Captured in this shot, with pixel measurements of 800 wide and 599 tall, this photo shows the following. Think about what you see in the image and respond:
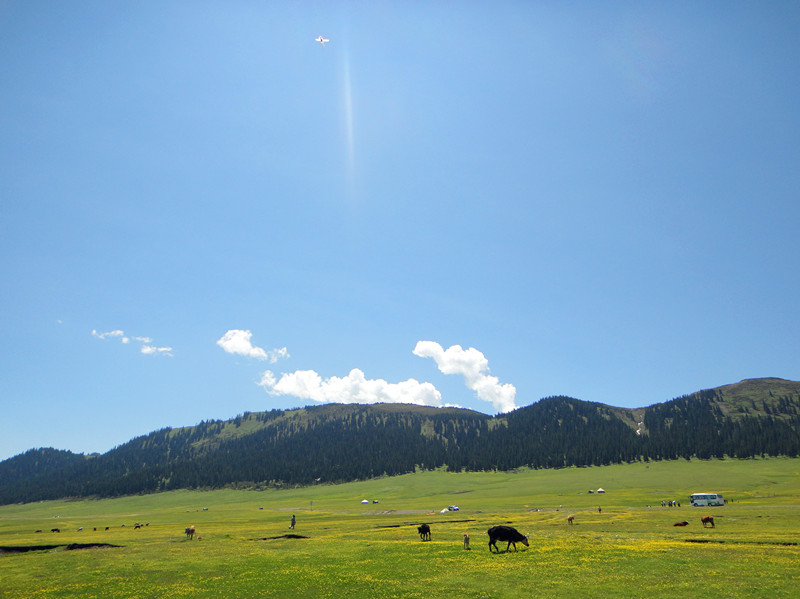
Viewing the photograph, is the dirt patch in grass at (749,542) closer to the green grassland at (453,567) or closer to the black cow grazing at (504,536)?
the green grassland at (453,567)

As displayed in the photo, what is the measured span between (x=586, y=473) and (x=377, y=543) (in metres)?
180

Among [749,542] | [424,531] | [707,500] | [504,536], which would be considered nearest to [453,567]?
[504,536]

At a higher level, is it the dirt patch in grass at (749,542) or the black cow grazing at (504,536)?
the black cow grazing at (504,536)

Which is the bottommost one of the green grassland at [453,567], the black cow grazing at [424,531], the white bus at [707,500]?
the white bus at [707,500]

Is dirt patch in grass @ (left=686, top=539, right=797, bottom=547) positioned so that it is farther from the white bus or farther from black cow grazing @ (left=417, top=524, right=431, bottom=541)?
the white bus

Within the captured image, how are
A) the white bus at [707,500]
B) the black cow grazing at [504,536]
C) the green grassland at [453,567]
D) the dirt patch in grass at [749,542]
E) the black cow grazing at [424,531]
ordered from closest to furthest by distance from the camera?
the green grassland at [453,567]
the black cow grazing at [504,536]
the dirt patch in grass at [749,542]
the black cow grazing at [424,531]
the white bus at [707,500]

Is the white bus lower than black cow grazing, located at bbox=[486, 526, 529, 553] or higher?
lower

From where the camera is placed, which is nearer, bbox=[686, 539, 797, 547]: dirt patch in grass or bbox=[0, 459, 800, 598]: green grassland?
bbox=[0, 459, 800, 598]: green grassland

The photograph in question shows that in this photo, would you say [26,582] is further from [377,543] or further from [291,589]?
[377,543]

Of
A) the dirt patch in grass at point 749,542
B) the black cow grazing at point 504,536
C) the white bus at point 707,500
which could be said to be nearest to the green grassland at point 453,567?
the dirt patch in grass at point 749,542

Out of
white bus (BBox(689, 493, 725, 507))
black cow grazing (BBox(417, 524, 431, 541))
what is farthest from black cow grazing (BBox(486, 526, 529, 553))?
white bus (BBox(689, 493, 725, 507))

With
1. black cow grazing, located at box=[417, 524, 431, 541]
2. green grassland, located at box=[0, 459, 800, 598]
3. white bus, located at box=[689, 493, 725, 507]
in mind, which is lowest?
white bus, located at box=[689, 493, 725, 507]

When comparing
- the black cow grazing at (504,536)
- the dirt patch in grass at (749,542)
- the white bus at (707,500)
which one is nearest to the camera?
the black cow grazing at (504,536)

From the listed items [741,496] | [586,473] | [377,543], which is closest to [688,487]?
[741,496]
